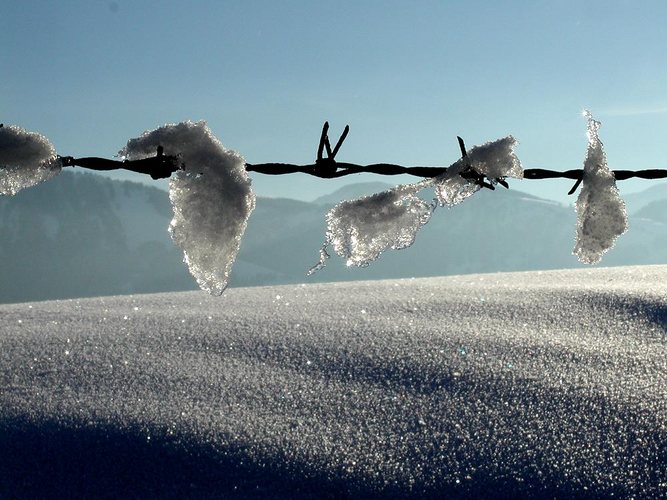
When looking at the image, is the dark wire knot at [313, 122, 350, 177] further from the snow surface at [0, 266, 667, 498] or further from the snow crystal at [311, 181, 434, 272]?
the snow surface at [0, 266, 667, 498]

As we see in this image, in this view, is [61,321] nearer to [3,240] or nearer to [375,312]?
[375,312]

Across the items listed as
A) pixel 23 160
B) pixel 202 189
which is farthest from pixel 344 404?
pixel 23 160

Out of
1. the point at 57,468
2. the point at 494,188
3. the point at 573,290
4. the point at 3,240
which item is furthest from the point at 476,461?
the point at 3,240

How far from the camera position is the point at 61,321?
3238 millimetres

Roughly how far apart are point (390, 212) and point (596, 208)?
48 cm

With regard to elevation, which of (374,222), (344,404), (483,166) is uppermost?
(483,166)

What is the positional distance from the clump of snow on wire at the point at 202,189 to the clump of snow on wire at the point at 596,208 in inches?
28.5

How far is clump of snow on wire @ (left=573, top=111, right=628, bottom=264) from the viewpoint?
1.40 m

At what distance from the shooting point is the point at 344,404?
1.96 meters

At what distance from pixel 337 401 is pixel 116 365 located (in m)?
0.88

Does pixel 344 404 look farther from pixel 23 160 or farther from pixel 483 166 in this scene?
pixel 23 160

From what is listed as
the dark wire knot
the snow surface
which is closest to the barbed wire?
the dark wire knot

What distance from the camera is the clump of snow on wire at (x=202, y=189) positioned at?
4.21ft

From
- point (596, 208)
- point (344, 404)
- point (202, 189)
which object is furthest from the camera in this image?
point (344, 404)
